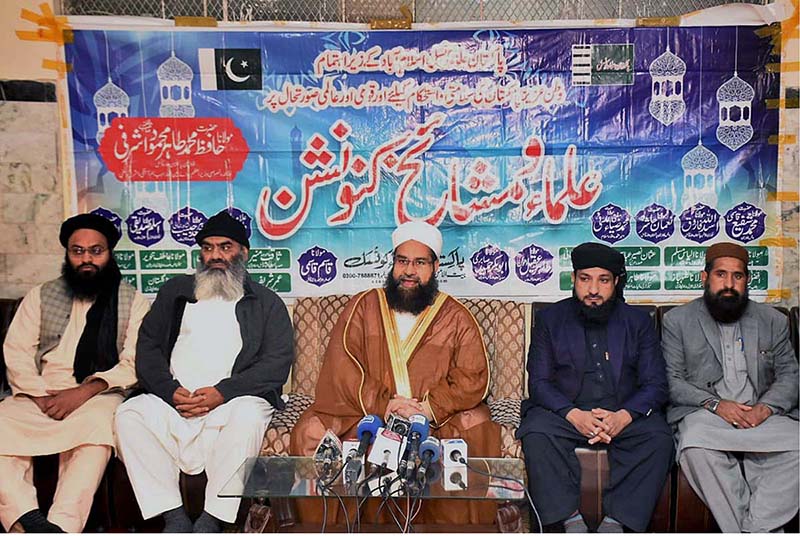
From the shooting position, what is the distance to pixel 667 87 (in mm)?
4273

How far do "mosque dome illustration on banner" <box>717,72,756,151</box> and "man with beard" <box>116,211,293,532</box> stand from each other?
2415 mm

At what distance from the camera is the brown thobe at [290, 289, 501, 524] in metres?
3.57

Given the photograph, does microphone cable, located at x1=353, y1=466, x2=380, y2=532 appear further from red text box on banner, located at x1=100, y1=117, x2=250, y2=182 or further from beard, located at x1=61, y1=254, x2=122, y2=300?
red text box on banner, located at x1=100, y1=117, x2=250, y2=182

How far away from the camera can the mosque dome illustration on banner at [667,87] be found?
14.0ft

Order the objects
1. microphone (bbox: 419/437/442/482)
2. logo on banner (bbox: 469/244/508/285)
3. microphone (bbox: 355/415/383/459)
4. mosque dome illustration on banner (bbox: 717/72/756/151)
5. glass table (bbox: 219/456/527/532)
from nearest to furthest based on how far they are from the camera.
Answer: glass table (bbox: 219/456/527/532)
microphone (bbox: 419/437/442/482)
microphone (bbox: 355/415/383/459)
mosque dome illustration on banner (bbox: 717/72/756/151)
logo on banner (bbox: 469/244/508/285)

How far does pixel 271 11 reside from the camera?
4.36 m

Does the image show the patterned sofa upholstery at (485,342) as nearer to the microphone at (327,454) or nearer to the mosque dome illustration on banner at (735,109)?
the microphone at (327,454)

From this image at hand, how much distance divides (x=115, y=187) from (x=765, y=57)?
134 inches

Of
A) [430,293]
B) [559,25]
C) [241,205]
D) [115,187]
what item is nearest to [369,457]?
[430,293]

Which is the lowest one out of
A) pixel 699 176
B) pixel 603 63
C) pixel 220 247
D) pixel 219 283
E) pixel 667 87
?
pixel 219 283

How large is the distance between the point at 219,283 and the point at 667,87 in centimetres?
245

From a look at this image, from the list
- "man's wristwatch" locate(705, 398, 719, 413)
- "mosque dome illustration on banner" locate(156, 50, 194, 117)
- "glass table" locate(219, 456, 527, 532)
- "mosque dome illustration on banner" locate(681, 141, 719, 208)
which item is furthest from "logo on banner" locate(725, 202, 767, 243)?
"mosque dome illustration on banner" locate(156, 50, 194, 117)

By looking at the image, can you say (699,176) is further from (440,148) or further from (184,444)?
(184,444)

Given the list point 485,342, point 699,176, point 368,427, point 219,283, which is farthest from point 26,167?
point 699,176
